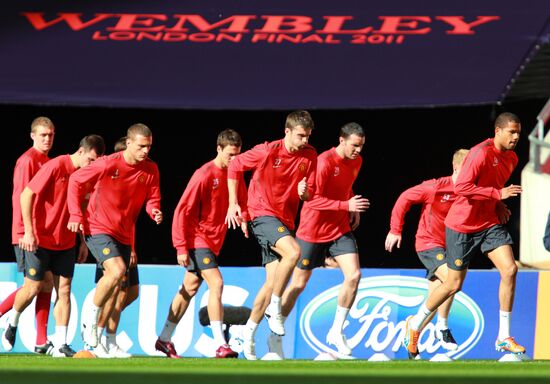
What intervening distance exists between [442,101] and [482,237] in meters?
3.84

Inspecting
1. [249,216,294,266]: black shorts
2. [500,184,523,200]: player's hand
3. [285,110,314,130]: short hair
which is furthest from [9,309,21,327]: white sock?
[500,184,523,200]: player's hand

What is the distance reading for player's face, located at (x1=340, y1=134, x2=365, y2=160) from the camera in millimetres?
13555

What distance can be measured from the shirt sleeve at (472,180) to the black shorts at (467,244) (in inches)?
17.6

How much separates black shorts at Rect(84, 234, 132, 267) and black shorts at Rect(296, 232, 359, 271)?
183 cm

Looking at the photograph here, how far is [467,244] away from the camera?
43.1ft

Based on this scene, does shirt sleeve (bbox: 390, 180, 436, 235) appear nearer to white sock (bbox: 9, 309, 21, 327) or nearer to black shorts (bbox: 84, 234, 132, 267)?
black shorts (bbox: 84, 234, 132, 267)

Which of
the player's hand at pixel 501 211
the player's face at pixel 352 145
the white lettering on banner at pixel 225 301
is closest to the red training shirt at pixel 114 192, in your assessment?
the player's face at pixel 352 145

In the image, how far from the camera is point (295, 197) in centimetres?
1312

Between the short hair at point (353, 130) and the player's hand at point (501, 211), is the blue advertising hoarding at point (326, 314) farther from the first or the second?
the short hair at point (353, 130)

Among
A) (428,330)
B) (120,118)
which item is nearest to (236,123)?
(120,118)

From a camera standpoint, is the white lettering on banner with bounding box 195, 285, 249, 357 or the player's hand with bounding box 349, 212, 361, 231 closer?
the player's hand with bounding box 349, 212, 361, 231

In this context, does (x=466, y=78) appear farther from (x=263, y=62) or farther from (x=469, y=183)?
(x=469, y=183)

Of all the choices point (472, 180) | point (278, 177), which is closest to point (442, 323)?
point (472, 180)

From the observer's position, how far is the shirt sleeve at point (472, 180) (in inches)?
500
